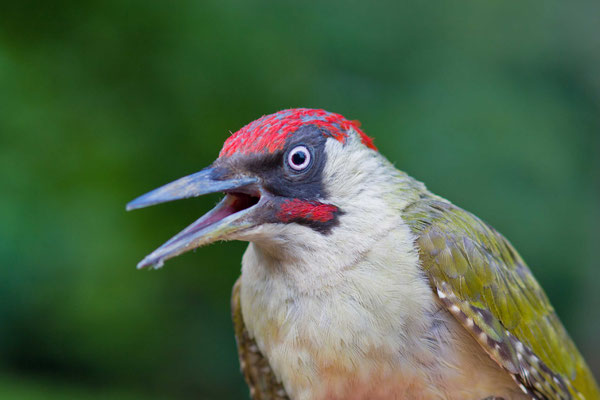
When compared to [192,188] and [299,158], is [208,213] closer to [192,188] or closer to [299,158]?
[192,188]

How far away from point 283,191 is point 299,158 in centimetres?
14

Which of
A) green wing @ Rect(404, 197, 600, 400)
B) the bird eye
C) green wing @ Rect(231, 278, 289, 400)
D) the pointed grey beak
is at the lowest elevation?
green wing @ Rect(231, 278, 289, 400)

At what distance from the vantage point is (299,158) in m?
2.31

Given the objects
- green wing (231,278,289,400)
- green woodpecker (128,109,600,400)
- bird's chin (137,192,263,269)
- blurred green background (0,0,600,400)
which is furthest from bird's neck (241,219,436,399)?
blurred green background (0,0,600,400)

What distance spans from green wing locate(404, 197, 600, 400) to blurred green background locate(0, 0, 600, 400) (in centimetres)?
195

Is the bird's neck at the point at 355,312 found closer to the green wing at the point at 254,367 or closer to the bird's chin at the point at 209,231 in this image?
the bird's chin at the point at 209,231

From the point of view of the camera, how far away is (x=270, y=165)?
7.39 ft

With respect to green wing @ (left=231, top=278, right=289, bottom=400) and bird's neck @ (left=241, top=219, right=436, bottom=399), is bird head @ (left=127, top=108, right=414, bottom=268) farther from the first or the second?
green wing @ (left=231, top=278, right=289, bottom=400)

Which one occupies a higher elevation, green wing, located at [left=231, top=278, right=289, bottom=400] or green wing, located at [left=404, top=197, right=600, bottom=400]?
green wing, located at [left=404, top=197, right=600, bottom=400]

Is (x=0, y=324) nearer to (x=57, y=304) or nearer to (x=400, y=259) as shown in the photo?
(x=57, y=304)

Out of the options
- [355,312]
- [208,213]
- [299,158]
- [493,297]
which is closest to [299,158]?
[299,158]

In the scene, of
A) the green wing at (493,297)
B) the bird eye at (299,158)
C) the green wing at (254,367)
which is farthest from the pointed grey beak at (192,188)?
the green wing at (254,367)

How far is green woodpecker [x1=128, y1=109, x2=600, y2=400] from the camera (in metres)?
2.25

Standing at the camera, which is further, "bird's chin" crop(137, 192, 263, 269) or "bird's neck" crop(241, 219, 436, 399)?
"bird's neck" crop(241, 219, 436, 399)
